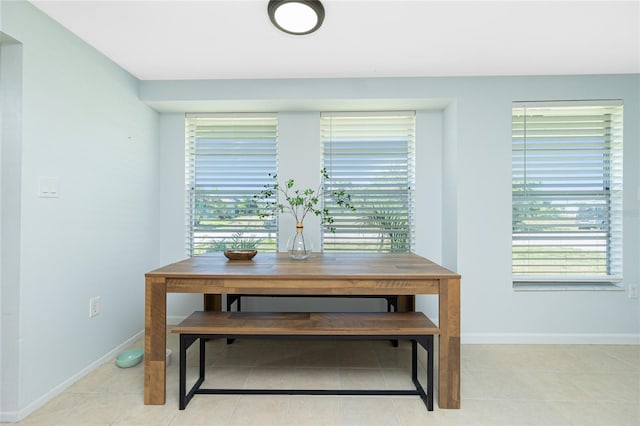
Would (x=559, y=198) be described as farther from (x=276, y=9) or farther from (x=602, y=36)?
(x=276, y=9)

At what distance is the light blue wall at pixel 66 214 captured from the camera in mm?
1806

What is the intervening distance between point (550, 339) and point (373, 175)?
82.5 inches

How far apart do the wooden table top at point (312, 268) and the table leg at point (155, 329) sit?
7 cm

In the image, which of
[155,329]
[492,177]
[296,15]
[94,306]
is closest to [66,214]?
[94,306]

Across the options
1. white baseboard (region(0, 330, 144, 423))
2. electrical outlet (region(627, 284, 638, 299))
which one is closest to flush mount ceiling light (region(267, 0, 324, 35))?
white baseboard (region(0, 330, 144, 423))

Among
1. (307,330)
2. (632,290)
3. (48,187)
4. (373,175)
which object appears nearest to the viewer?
(307,330)

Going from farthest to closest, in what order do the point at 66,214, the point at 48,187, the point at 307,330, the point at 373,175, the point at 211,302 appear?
the point at 373,175
the point at 211,302
the point at 66,214
the point at 48,187
the point at 307,330

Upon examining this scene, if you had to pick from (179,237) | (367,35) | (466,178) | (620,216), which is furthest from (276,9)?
(620,216)

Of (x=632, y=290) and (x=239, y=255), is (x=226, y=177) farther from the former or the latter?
(x=632, y=290)

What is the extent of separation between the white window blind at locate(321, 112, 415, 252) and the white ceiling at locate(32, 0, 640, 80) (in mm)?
542

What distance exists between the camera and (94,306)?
7.73ft

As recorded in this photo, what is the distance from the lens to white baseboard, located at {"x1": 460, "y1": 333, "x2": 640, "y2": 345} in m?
2.85

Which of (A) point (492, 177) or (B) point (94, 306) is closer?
(B) point (94, 306)

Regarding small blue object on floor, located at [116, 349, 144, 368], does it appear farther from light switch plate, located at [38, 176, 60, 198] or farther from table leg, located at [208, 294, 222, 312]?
light switch plate, located at [38, 176, 60, 198]
